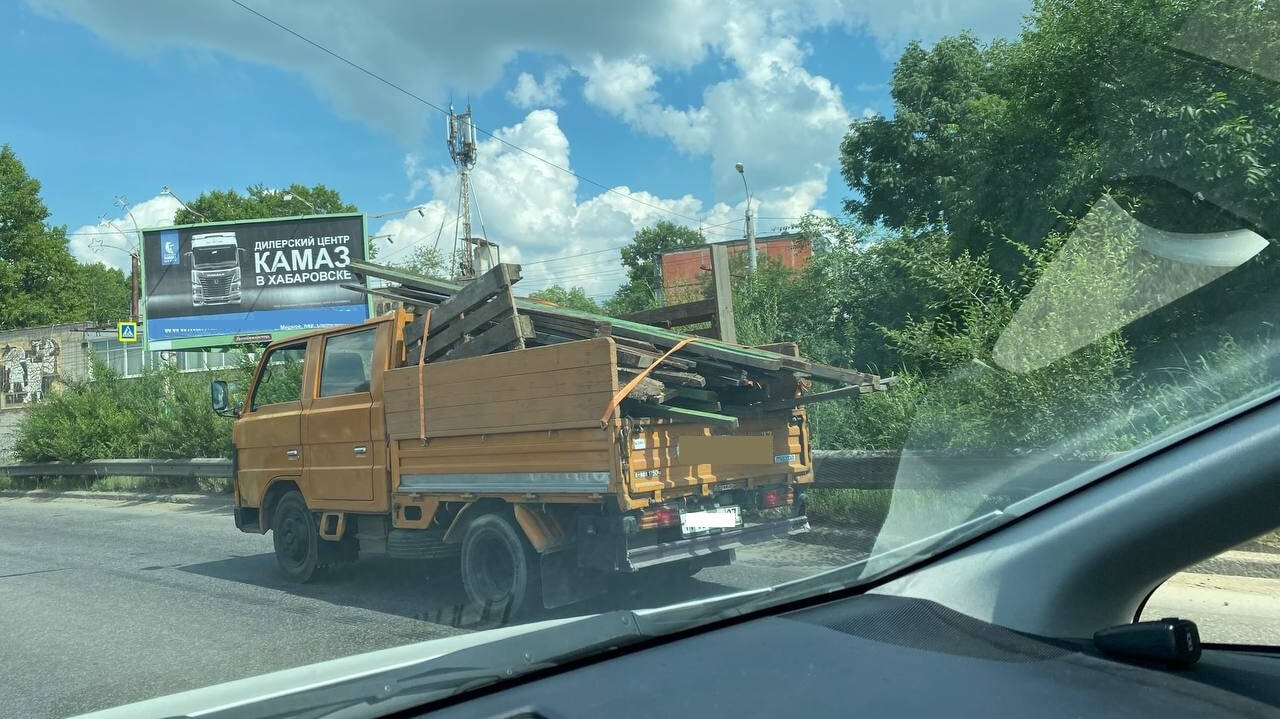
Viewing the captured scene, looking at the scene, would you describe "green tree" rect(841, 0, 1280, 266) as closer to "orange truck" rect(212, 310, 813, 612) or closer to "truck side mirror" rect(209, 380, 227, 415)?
"orange truck" rect(212, 310, 813, 612)

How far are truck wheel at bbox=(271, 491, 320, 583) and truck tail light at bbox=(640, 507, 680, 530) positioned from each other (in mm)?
3121

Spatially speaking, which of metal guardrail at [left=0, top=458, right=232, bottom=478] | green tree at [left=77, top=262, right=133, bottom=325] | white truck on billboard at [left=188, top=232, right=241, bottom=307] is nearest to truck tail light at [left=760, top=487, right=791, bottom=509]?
metal guardrail at [left=0, top=458, right=232, bottom=478]

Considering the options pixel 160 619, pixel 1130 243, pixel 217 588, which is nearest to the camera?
pixel 1130 243

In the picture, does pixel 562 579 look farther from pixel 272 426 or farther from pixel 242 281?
pixel 242 281

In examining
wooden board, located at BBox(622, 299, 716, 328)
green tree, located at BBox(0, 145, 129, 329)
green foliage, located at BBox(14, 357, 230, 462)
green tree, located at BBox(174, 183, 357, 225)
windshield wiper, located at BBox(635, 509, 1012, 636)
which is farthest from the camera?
green tree, located at BBox(174, 183, 357, 225)

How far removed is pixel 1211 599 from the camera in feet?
9.22

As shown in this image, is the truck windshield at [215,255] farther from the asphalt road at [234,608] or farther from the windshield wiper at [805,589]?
the windshield wiper at [805,589]

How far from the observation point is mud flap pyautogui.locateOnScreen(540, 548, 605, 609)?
17.6 feet

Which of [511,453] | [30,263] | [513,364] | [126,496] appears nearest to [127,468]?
[126,496]

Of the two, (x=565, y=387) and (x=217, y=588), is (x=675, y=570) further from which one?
(x=217, y=588)

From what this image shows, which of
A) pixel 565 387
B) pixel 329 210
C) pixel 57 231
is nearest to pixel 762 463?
pixel 565 387

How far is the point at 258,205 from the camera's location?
171 feet

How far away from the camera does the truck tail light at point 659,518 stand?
5.22 metres

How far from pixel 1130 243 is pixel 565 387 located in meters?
2.95
